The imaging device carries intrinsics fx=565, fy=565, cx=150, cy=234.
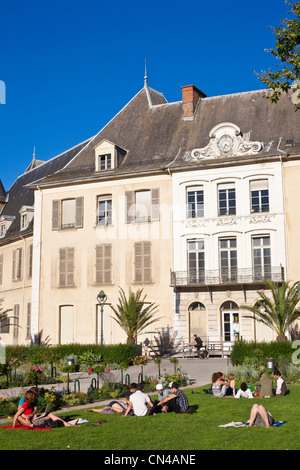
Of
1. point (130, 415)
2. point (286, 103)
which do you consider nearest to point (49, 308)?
point (286, 103)

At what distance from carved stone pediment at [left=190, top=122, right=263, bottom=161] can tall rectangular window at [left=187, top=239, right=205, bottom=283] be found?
14.6 ft

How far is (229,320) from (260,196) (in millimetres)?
6356

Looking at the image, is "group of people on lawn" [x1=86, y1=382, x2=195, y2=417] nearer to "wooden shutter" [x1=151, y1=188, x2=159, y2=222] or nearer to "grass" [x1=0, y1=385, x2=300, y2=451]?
"grass" [x1=0, y1=385, x2=300, y2=451]

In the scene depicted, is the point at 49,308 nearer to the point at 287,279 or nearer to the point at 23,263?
the point at 23,263

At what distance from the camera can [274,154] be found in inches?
1085

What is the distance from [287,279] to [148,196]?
8.66 meters

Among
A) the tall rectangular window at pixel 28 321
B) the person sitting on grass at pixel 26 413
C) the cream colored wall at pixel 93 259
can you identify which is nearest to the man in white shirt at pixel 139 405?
the person sitting on grass at pixel 26 413

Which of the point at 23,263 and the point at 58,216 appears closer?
the point at 58,216

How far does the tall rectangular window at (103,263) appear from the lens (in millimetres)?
30359

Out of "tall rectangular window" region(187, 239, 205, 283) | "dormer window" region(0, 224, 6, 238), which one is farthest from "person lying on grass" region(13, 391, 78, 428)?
"dormer window" region(0, 224, 6, 238)

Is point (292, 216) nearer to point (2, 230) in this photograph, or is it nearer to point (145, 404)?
point (145, 404)

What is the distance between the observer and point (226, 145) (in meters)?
29.0

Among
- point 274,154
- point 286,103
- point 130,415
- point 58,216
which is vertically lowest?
point 130,415
